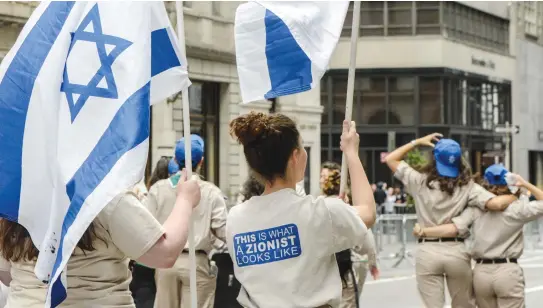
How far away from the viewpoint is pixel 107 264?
496 cm

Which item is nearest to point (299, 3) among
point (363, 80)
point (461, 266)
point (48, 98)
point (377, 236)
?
point (48, 98)

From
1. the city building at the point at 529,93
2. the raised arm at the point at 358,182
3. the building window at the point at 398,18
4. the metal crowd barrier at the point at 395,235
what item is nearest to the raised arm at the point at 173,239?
the raised arm at the point at 358,182

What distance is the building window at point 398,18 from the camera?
53.5 m

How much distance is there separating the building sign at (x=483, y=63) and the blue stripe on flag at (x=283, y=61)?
167 ft

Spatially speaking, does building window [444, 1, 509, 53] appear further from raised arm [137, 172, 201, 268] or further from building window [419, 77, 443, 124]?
raised arm [137, 172, 201, 268]

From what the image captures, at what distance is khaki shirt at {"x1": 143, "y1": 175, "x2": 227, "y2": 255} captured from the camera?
9273mm

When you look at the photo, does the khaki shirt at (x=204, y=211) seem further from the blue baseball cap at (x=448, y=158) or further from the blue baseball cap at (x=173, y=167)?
the blue baseball cap at (x=448, y=158)

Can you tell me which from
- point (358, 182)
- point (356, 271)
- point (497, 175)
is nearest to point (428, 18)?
point (356, 271)

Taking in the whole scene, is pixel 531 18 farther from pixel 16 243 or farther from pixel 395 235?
pixel 16 243

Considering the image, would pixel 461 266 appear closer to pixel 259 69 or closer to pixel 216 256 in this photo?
pixel 216 256

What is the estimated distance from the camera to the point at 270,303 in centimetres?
507

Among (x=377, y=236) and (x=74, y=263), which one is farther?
(x=377, y=236)

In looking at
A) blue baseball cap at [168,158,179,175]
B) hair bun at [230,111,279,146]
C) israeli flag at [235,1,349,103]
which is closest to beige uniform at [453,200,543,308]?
blue baseball cap at [168,158,179,175]

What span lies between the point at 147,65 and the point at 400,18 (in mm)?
49664
